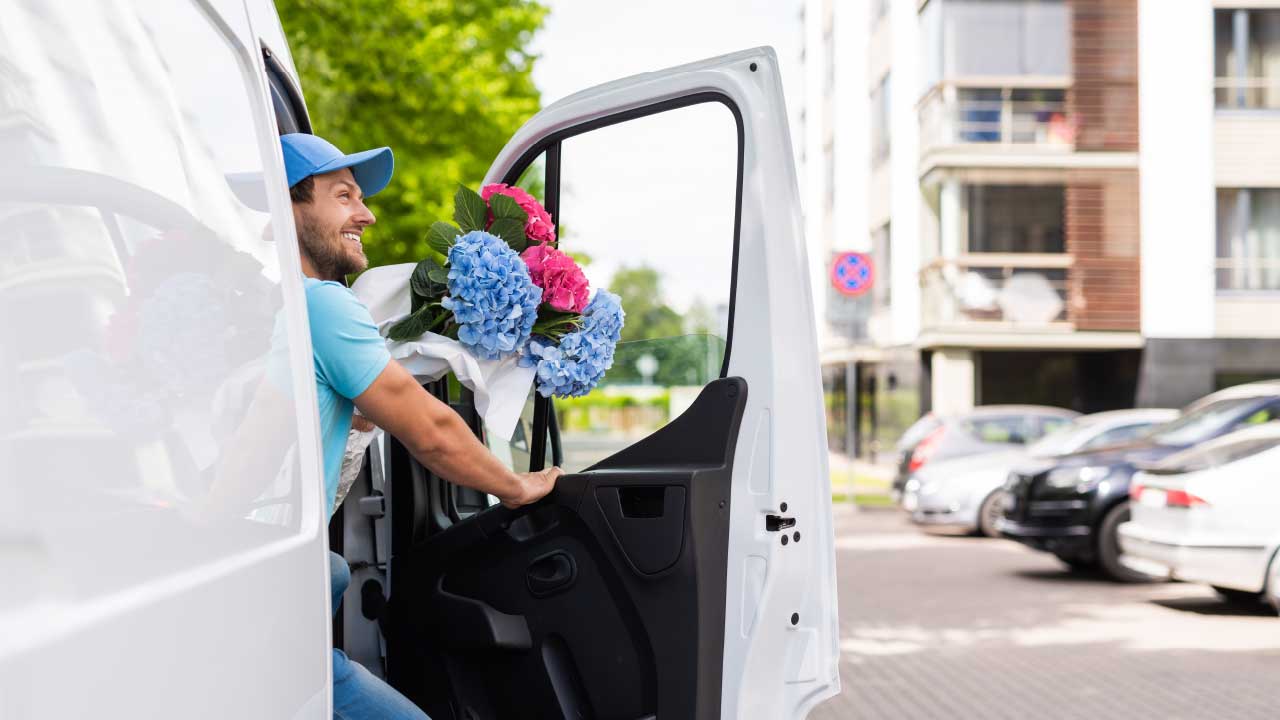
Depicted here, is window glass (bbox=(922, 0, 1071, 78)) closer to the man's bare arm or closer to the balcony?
the balcony

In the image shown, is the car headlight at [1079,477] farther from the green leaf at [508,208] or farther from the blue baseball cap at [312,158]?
the blue baseball cap at [312,158]

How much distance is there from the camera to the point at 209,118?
5.94 ft

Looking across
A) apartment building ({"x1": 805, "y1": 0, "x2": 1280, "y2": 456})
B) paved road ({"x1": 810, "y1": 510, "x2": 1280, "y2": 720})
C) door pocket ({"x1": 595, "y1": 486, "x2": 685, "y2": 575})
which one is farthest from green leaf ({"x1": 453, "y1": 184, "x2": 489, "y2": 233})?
apartment building ({"x1": 805, "y1": 0, "x2": 1280, "y2": 456})

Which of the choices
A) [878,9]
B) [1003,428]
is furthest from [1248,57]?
[1003,428]

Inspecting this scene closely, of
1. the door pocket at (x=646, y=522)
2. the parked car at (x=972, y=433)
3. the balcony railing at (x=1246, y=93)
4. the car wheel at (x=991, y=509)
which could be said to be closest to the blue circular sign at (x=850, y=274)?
the parked car at (x=972, y=433)

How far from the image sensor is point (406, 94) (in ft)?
45.3

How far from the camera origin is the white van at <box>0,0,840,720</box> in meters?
1.26

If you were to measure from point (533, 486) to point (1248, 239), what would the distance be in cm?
2535

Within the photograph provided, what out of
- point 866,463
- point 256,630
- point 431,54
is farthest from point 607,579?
point 866,463

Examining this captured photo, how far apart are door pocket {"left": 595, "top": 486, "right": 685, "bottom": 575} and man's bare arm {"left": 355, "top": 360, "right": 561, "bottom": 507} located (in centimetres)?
21

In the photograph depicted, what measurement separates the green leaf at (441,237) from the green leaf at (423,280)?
4 centimetres

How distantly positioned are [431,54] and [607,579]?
11.6 meters

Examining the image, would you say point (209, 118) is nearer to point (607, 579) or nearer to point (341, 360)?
point (341, 360)

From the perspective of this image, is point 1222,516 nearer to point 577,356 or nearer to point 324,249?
point 577,356
